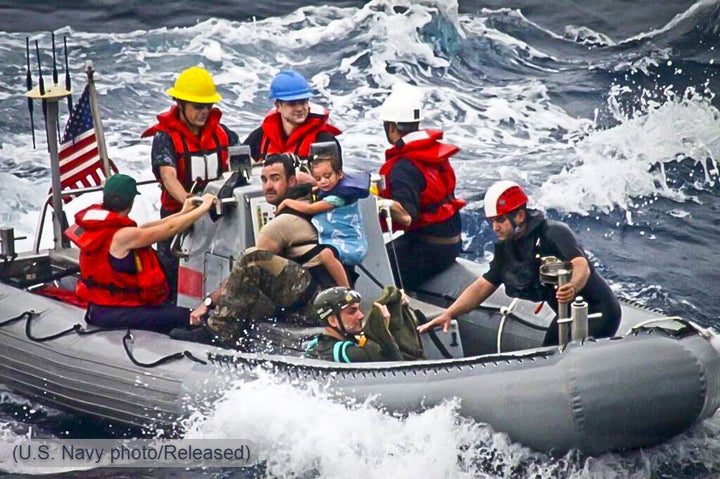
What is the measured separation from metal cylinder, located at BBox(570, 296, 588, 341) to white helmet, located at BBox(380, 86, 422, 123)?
193 centimetres

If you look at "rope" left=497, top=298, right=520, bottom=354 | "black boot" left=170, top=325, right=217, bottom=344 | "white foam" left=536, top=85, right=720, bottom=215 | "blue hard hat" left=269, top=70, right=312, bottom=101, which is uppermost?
"blue hard hat" left=269, top=70, right=312, bottom=101

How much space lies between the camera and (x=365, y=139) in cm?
1456

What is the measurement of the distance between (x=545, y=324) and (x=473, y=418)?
122 cm

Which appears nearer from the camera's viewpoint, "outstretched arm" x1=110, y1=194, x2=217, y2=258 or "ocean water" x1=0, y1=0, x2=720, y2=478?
"outstretched arm" x1=110, y1=194, x2=217, y2=258

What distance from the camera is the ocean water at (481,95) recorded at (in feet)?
40.2

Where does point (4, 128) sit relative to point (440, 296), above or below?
below

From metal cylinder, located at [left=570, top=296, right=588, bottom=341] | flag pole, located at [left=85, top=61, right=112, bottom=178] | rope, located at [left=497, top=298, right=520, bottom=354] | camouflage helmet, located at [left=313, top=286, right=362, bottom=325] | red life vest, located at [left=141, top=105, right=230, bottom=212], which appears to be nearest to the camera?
metal cylinder, located at [left=570, top=296, right=588, bottom=341]

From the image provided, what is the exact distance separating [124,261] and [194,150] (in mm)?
1137

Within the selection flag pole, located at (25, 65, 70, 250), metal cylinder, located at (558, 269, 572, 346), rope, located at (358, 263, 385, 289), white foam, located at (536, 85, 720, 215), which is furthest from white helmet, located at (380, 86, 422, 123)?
white foam, located at (536, 85, 720, 215)

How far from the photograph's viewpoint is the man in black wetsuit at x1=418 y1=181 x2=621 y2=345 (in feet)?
24.0

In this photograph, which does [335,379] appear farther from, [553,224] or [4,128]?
[4,128]

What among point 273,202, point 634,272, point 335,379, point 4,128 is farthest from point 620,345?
point 4,128

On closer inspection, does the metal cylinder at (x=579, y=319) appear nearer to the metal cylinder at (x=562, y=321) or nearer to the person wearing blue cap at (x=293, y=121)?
the metal cylinder at (x=562, y=321)

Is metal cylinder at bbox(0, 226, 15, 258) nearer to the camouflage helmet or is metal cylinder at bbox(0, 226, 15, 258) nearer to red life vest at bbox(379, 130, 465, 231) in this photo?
red life vest at bbox(379, 130, 465, 231)
